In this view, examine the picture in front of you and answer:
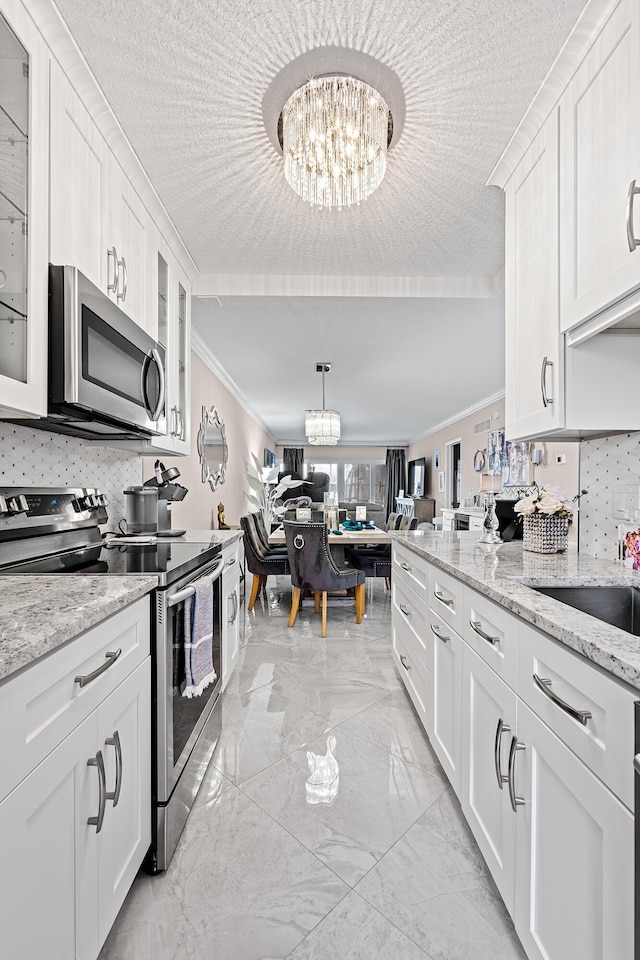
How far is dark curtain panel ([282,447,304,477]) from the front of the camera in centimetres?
1257

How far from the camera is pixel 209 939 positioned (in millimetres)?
1191

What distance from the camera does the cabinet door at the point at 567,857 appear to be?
73 centimetres

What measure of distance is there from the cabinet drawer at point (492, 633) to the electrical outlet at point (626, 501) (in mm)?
722

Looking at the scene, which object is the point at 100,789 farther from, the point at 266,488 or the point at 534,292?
the point at 266,488

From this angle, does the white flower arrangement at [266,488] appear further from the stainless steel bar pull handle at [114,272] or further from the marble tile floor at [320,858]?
the stainless steel bar pull handle at [114,272]

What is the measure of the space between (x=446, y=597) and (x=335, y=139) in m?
1.64

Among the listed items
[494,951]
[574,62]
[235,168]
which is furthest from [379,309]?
[494,951]

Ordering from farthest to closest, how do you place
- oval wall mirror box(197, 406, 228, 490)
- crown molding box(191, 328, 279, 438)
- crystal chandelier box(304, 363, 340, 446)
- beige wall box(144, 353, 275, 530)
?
1. crystal chandelier box(304, 363, 340, 446)
2. oval wall mirror box(197, 406, 228, 490)
3. crown molding box(191, 328, 279, 438)
4. beige wall box(144, 353, 275, 530)

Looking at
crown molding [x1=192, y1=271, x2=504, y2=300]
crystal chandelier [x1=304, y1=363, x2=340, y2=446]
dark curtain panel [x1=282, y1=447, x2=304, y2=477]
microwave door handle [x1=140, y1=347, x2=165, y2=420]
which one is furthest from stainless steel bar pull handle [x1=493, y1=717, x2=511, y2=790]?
dark curtain panel [x1=282, y1=447, x2=304, y2=477]

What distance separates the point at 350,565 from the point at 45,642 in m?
4.10

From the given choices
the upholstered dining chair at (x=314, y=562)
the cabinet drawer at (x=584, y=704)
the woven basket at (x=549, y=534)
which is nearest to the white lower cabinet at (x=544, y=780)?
the cabinet drawer at (x=584, y=704)

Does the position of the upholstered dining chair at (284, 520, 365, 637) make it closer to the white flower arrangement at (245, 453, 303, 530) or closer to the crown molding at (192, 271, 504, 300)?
the crown molding at (192, 271, 504, 300)

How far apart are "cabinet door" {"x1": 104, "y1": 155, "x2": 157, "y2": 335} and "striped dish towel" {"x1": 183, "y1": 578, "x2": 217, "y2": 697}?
3.84 feet

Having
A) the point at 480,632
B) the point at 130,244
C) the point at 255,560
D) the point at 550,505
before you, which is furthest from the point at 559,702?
the point at 255,560
